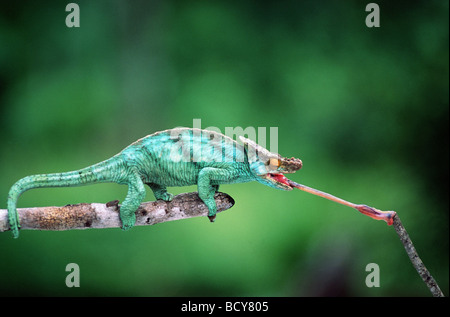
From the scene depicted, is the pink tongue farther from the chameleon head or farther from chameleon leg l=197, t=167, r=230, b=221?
chameleon leg l=197, t=167, r=230, b=221

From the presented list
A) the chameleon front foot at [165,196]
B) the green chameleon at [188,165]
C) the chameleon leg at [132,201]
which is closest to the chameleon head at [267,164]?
the green chameleon at [188,165]

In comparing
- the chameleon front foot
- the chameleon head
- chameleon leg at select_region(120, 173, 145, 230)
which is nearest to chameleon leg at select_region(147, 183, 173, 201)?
the chameleon front foot

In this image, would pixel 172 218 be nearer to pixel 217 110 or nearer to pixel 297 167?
pixel 297 167

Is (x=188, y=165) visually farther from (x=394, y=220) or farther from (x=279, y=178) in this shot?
(x=394, y=220)

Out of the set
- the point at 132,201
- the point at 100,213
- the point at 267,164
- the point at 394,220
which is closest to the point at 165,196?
the point at 132,201

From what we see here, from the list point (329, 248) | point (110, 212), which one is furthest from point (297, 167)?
point (329, 248)

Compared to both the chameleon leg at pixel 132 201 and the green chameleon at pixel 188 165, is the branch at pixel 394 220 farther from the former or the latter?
the chameleon leg at pixel 132 201

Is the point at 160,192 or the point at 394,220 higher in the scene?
the point at 160,192
